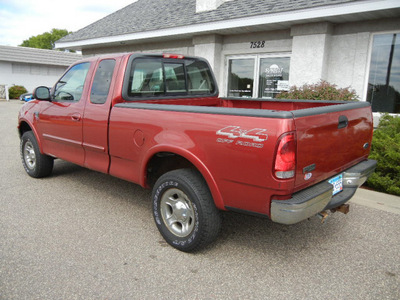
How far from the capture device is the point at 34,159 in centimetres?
551

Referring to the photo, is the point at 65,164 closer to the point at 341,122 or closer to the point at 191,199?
the point at 191,199

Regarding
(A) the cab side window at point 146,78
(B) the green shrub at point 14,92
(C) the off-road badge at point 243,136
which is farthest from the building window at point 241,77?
(B) the green shrub at point 14,92

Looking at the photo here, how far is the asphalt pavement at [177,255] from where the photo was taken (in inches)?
107

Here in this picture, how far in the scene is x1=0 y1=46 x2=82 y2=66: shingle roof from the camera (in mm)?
30328

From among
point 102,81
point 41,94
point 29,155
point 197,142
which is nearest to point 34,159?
point 29,155

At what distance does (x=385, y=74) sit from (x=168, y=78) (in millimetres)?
6269

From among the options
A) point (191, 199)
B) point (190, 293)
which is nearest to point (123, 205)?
point (191, 199)

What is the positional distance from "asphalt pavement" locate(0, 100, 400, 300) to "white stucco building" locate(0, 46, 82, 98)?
98.1ft

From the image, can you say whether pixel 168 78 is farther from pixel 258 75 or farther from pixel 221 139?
pixel 258 75

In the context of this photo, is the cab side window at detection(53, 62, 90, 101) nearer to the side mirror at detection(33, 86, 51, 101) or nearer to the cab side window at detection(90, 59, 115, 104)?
the side mirror at detection(33, 86, 51, 101)

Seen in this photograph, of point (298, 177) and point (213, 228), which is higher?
point (298, 177)

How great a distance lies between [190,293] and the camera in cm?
266

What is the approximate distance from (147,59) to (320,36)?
5.92m

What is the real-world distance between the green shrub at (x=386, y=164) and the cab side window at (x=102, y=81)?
4.23 m
